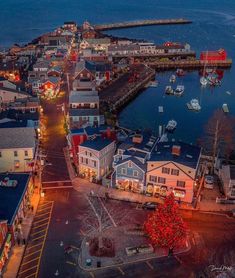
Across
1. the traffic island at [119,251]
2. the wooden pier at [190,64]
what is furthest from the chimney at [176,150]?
the wooden pier at [190,64]

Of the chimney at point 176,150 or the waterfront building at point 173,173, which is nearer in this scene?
the waterfront building at point 173,173

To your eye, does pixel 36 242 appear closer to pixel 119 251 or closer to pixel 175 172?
pixel 119 251

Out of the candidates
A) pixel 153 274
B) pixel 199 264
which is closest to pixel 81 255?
pixel 153 274

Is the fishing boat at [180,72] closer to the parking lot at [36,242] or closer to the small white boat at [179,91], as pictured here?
the small white boat at [179,91]

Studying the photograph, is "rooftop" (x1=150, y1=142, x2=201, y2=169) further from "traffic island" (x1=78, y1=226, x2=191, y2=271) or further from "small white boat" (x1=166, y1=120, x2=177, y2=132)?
"small white boat" (x1=166, y1=120, x2=177, y2=132)

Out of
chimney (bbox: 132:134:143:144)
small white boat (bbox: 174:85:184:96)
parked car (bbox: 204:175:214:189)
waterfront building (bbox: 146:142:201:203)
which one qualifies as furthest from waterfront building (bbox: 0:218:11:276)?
small white boat (bbox: 174:85:184:96)
